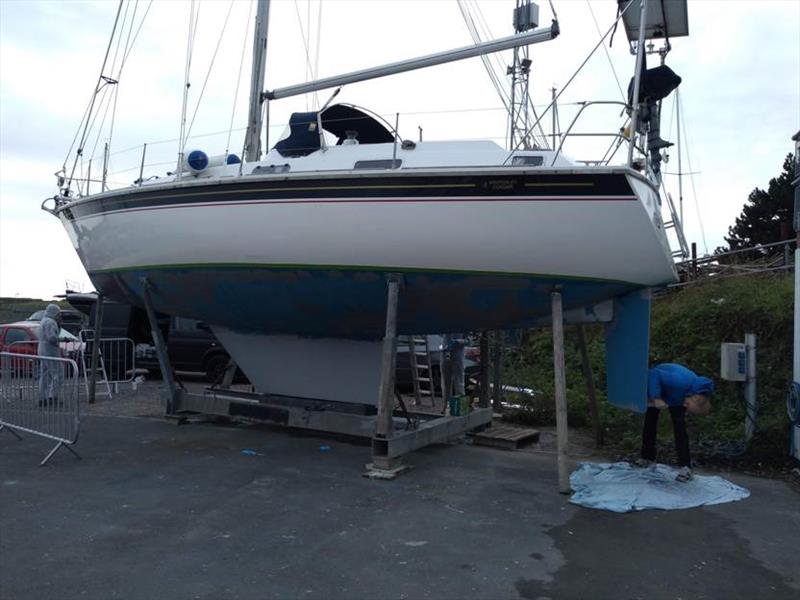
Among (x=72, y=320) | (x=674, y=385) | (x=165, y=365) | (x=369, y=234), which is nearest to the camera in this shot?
(x=674, y=385)

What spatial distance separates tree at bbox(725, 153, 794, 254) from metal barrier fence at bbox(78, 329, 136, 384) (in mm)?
16334

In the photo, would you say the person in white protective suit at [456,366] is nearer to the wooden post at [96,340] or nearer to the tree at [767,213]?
the wooden post at [96,340]

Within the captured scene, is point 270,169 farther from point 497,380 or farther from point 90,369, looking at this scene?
point 90,369

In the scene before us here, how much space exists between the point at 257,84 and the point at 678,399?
5.73 m

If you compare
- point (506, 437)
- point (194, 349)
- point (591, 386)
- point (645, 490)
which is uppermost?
point (194, 349)

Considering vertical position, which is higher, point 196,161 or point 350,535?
point 196,161

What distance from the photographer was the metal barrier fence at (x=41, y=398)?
21.2 ft

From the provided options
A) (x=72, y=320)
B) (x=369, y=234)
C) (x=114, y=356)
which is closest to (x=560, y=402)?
(x=369, y=234)

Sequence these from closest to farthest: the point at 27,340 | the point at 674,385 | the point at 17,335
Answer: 1. the point at 674,385
2. the point at 27,340
3. the point at 17,335

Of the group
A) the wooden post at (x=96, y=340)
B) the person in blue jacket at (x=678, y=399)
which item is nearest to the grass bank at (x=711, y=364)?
the person in blue jacket at (x=678, y=399)

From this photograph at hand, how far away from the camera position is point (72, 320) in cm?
1692

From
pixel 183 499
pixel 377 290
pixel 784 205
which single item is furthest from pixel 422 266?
pixel 784 205

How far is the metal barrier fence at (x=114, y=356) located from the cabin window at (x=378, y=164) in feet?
24.4

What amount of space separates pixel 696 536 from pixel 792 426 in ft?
7.90
